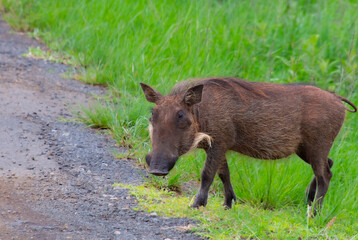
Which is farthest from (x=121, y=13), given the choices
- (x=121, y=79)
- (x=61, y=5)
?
(x=121, y=79)

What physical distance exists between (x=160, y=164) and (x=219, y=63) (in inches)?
117

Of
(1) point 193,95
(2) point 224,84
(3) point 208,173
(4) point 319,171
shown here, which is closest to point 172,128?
(1) point 193,95

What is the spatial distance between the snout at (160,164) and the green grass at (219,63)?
1.50 feet

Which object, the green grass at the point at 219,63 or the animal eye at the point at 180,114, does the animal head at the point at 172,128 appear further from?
the green grass at the point at 219,63

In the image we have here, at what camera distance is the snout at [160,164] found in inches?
136

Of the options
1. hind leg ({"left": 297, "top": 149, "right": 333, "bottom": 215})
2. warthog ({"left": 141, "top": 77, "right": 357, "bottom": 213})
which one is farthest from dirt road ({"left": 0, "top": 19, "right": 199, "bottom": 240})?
hind leg ({"left": 297, "top": 149, "right": 333, "bottom": 215})

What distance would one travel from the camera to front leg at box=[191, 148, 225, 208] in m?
3.98

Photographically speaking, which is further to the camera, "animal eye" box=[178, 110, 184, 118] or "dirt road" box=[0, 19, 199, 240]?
"animal eye" box=[178, 110, 184, 118]

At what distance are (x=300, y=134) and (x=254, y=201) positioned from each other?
624mm

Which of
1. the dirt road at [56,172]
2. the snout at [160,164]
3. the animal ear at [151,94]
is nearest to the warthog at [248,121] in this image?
the animal ear at [151,94]

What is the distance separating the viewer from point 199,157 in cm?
484

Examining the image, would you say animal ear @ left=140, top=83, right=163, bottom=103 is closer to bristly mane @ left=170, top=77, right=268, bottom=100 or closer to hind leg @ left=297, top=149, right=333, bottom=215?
bristly mane @ left=170, top=77, right=268, bottom=100

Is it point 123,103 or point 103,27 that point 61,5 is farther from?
point 123,103

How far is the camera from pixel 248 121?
4.17 m
